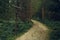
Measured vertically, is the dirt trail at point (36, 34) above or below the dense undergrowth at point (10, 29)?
below

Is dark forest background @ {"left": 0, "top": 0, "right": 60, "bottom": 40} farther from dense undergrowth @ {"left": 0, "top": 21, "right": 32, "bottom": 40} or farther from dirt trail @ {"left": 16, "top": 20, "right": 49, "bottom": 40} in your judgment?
dirt trail @ {"left": 16, "top": 20, "right": 49, "bottom": 40}

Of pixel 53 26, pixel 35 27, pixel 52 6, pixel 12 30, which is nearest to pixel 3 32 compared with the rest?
pixel 12 30

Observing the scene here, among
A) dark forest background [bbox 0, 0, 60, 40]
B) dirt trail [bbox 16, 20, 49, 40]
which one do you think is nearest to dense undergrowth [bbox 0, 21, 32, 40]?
dark forest background [bbox 0, 0, 60, 40]

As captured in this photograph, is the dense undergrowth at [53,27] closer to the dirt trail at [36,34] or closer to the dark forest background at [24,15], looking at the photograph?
the dark forest background at [24,15]

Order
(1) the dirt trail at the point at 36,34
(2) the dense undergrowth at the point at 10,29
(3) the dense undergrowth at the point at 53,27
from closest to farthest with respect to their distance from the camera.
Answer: (1) the dirt trail at the point at 36,34 < (2) the dense undergrowth at the point at 10,29 < (3) the dense undergrowth at the point at 53,27

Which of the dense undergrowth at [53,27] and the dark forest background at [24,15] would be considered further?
the dark forest background at [24,15]

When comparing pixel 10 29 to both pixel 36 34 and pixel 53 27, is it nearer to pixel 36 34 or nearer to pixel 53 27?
pixel 36 34

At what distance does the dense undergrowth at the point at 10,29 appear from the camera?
1343 cm

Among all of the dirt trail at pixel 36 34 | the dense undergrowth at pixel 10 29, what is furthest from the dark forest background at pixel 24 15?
the dirt trail at pixel 36 34

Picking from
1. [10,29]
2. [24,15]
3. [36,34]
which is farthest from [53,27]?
[10,29]

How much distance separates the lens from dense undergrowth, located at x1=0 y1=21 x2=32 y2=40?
13.4m

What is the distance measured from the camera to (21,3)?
16578 millimetres

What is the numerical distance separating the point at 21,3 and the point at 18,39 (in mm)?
4311

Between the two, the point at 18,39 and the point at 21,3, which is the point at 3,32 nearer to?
the point at 18,39
